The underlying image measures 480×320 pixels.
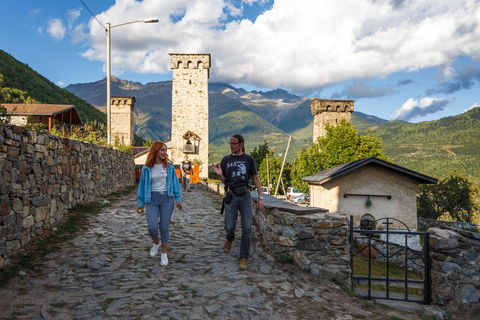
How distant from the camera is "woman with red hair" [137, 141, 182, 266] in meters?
4.69

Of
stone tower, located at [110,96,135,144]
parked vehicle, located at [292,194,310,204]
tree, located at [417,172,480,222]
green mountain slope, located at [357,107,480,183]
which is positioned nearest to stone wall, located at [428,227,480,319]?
parked vehicle, located at [292,194,310,204]

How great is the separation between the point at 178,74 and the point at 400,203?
103 ft

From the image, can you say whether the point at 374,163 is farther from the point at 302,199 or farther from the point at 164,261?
the point at 302,199

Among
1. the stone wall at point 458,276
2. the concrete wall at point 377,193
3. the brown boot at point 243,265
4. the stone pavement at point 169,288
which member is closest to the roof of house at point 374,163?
the concrete wall at point 377,193

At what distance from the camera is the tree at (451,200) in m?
37.9

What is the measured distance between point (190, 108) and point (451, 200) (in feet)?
117

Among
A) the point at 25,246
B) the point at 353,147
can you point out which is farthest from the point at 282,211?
the point at 353,147

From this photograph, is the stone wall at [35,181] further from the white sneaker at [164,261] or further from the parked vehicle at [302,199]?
the parked vehicle at [302,199]

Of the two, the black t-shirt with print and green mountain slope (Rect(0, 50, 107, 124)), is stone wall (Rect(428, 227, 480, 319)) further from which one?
green mountain slope (Rect(0, 50, 107, 124))

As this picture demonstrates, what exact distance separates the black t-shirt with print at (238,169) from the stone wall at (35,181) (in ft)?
10.3

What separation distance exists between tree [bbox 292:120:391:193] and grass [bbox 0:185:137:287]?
27.6 m

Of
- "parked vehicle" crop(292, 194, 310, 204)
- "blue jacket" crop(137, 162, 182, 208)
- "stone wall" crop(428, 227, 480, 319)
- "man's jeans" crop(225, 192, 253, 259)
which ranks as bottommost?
"parked vehicle" crop(292, 194, 310, 204)

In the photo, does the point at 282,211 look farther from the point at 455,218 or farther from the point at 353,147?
the point at 455,218

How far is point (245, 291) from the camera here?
3.84 m
